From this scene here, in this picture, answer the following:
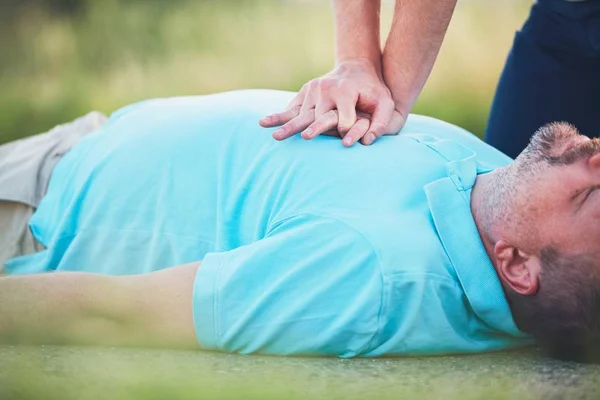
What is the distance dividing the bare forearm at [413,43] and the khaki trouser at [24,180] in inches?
37.9

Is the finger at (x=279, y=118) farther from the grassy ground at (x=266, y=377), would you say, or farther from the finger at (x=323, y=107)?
the grassy ground at (x=266, y=377)

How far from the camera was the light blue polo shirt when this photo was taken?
1.89m

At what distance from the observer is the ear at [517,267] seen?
6.35 ft

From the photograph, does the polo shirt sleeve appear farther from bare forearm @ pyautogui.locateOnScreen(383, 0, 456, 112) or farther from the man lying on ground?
bare forearm @ pyautogui.locateOnScreen(383, 0, 456, 112)

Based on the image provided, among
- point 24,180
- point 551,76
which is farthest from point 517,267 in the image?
point 24,180

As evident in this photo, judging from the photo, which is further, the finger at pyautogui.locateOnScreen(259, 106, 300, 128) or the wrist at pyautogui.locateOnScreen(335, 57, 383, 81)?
the wrist at pyautogui.locateOnScreen(335, 57, 383, 81)

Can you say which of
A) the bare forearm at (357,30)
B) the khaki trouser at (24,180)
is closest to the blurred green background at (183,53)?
the khaki trouser at (24,180)

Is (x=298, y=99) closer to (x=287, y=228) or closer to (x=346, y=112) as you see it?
(x=346, y=112)

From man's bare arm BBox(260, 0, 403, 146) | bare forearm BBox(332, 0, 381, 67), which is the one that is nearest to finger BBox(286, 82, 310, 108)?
man's bare arm BBox(260, 0, 403, 146)

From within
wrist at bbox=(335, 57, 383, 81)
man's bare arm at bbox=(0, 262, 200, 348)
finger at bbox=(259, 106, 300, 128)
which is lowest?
man's bare arm at bbox=(0, 262, 200, 348)

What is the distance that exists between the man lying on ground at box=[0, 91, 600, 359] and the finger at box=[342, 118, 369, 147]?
0.08 ft

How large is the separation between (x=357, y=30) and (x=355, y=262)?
92cm

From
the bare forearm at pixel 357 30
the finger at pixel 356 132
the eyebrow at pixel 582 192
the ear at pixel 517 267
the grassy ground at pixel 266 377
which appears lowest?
the grassy ground at pixel 266 377

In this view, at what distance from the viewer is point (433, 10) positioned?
96.7 inches
